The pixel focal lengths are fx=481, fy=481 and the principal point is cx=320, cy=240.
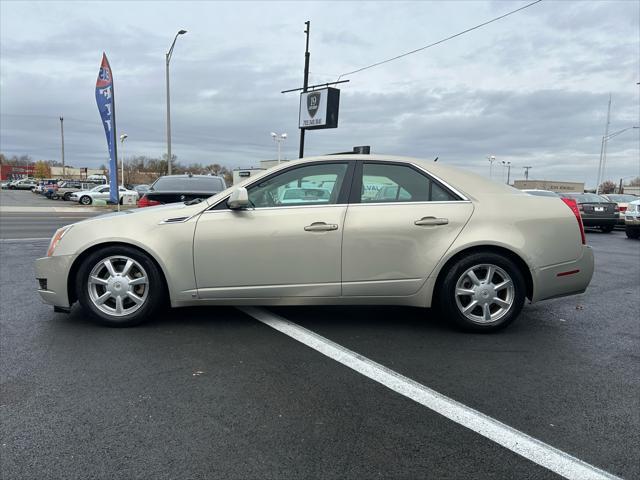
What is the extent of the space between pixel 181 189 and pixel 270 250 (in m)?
→ 6.05

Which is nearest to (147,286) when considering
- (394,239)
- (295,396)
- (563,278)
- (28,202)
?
(295,396)

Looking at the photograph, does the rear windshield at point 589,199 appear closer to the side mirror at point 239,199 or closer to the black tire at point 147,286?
the side mirror at point 239,199

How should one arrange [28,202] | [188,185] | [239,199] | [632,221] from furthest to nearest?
[28,202] → [632,221] → [188,185] → [239,199]

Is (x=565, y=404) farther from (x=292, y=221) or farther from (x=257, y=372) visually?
(x=292, y=221)

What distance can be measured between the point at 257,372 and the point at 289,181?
5.92 ft

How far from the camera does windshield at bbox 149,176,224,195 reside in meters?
9.55

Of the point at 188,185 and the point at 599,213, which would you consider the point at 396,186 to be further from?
the point at 599,213

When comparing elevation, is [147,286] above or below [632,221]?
below

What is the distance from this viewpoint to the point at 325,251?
421cm

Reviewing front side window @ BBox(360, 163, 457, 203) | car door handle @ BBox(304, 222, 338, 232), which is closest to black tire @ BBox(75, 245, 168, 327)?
car door handle @ BBox(304, 222, 338, 232)

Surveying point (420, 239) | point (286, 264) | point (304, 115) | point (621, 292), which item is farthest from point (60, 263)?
point (304, 115)

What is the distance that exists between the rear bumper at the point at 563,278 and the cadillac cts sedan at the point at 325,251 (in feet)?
0.05

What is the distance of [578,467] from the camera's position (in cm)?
235

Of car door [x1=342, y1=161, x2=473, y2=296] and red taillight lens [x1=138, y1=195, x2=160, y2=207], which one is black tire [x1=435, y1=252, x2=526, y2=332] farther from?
red taillight lens [x1=138, y1=195, x2=160, y2=207]
